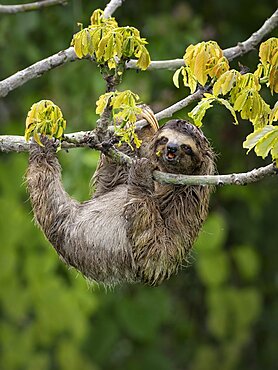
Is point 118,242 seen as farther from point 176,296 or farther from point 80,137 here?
point 176,296

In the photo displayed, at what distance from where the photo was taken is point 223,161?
14.9 m

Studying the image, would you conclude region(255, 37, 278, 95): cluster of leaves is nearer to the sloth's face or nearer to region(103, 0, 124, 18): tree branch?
the sloth's face

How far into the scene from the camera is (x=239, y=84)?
586 centimetres

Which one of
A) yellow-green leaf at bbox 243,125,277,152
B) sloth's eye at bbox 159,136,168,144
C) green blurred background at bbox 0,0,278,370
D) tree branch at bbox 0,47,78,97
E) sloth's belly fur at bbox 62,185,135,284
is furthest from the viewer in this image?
green blurred background at bbox 0,0,278,370

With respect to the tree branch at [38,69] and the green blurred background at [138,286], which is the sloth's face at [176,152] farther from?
the green blurred background at [138,286]

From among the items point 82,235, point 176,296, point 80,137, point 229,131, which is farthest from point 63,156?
point 80,137

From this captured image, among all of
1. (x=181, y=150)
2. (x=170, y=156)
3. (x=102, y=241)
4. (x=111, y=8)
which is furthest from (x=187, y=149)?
(x=111, y=8)

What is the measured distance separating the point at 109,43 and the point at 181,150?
1331mm

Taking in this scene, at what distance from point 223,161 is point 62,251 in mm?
7643

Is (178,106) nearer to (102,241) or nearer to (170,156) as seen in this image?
(170,156)

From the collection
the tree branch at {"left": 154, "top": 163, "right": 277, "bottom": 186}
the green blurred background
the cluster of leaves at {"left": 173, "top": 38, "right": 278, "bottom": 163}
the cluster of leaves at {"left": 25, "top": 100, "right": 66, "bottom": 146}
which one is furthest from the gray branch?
the green blurred background

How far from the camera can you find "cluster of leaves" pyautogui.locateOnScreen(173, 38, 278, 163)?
5.77 m

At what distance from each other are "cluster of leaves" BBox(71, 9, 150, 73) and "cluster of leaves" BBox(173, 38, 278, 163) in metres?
0.34

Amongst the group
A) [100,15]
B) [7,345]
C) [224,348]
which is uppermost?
[100,15]
